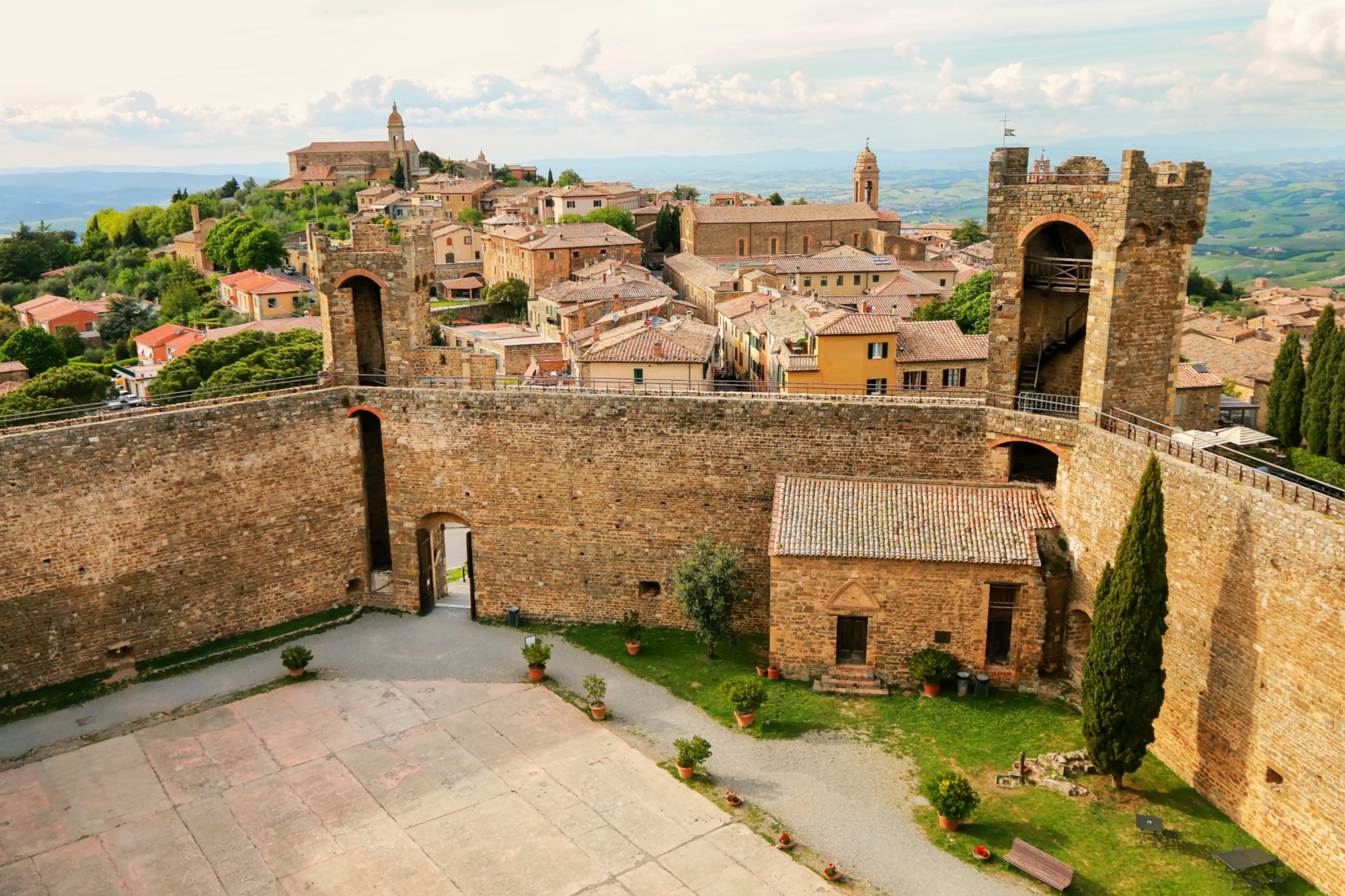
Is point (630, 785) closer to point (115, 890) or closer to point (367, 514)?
point (115, 890)

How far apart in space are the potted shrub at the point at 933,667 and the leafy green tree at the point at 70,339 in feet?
230

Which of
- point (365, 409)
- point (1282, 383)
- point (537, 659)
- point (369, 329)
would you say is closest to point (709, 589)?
point (537, 659)

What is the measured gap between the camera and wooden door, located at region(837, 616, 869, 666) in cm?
2027

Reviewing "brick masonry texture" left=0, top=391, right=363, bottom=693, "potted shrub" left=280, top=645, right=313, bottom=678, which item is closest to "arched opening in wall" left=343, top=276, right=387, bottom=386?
"brick masonry texture" left=0, top=391, right=363, bottom=693

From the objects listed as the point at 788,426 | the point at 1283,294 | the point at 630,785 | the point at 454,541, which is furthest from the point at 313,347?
the point at 1283,294

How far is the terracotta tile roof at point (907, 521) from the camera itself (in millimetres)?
19422

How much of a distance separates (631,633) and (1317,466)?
27099 millimetres

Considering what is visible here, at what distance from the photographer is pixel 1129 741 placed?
16125 millimetres

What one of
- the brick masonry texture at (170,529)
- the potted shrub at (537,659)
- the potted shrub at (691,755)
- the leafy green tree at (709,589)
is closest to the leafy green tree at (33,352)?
the brick masonry texture at (170,529)

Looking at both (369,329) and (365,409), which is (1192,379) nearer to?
(369,329)

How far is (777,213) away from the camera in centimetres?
9225

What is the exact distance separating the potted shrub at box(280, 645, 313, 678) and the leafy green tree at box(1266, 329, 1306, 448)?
121 ft

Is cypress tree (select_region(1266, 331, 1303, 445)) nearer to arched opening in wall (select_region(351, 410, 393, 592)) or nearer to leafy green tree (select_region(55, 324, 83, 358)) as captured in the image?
arched opening in wall (select_region(351, 410, 393, 592))

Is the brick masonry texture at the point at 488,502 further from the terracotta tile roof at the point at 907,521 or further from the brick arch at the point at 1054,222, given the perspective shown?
the brick arch at the point at 1054,222
